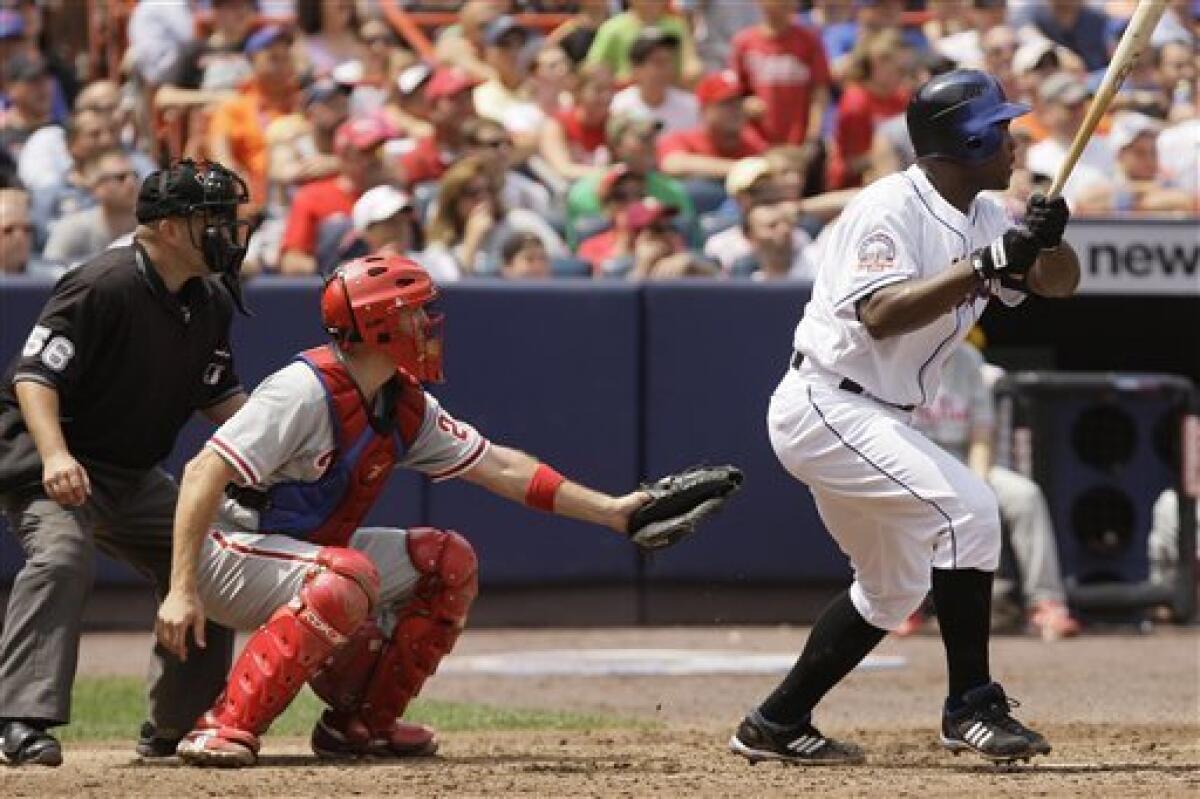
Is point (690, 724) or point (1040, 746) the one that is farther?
Result: point (690, 724)

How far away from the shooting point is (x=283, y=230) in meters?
12.5

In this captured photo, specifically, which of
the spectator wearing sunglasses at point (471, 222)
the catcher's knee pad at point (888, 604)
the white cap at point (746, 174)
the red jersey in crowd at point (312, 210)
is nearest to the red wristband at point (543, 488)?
the catcher's knee pad at point (888, 604)

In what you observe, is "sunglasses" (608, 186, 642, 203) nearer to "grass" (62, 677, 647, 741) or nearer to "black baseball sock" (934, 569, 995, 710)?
"grass" (62, 677, 647, 741)

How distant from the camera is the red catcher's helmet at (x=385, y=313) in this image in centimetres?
685

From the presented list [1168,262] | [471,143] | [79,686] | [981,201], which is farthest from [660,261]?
[981,201]

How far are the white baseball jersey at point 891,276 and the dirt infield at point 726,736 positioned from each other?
1087 mm

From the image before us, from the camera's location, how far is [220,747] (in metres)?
6.95

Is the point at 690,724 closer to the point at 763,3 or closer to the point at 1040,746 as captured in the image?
the point at 1040,746

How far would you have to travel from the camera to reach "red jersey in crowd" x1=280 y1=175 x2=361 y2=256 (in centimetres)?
1229

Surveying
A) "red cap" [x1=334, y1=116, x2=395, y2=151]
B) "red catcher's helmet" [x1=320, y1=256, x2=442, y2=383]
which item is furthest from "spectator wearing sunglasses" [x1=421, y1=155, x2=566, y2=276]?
"red catcher's helmet" [x1=320, y1=256, x2=442, y2=383]

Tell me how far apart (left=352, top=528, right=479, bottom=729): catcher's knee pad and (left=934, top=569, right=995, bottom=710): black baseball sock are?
134 cm

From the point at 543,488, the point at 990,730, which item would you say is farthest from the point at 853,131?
the point at 990,730

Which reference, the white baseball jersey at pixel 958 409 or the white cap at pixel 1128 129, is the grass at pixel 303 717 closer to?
the white baseball jersey at pixel 958 409

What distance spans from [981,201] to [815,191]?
6.69 meters
